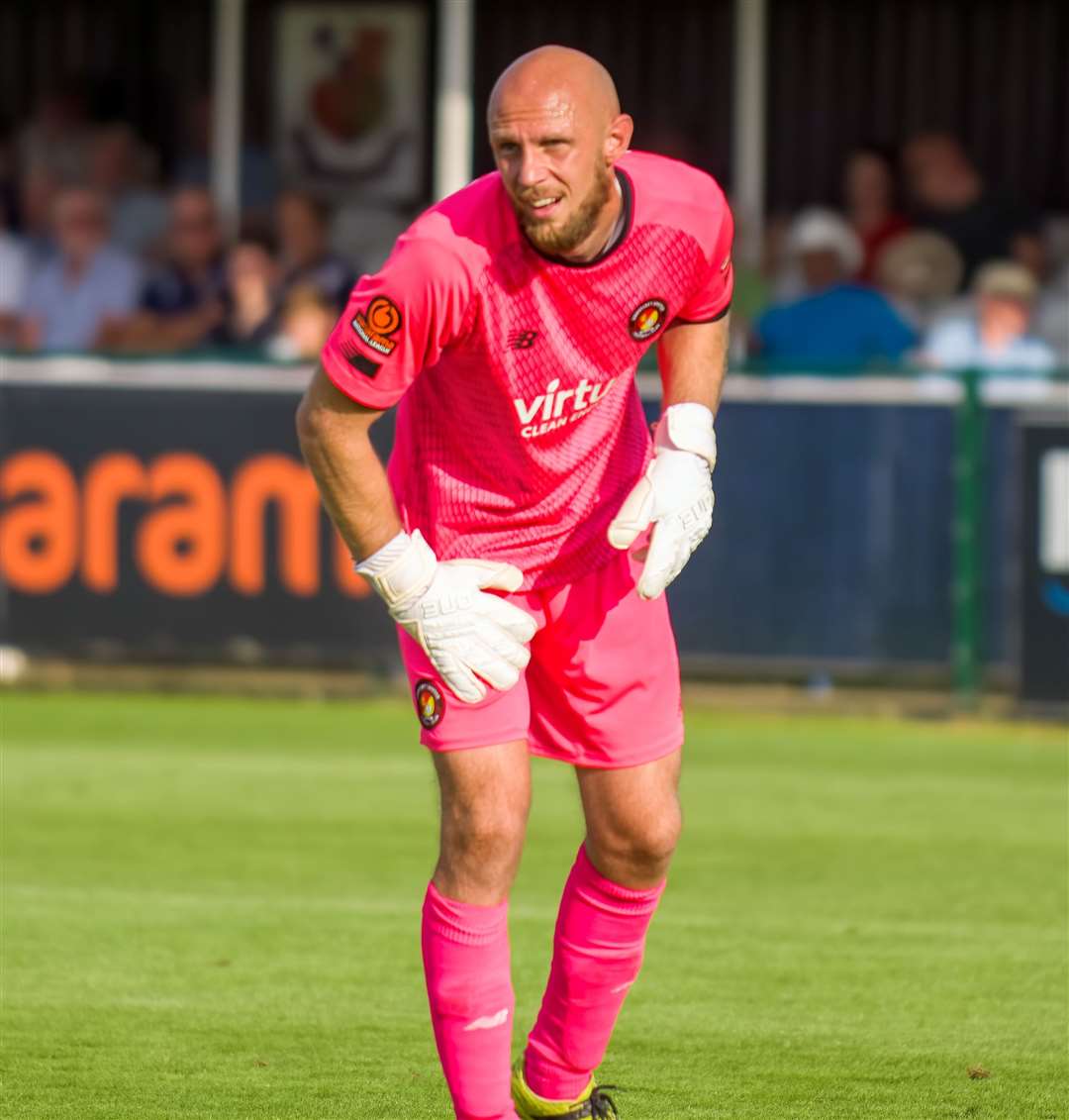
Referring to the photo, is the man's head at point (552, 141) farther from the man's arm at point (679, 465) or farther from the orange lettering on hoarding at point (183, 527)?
the orange lettering on hoarding at point (183, 527)

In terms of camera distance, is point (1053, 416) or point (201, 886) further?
point (1053, 416)

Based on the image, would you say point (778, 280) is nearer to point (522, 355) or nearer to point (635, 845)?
point (635, 845)

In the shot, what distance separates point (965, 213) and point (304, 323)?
12.6ft

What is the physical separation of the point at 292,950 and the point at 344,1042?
1.06 metres

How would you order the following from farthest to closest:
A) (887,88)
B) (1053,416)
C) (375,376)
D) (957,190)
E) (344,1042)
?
(887,88)
(957,190)
(1053,416)
(344,1042)
(375,376)

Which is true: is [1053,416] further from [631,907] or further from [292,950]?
[631,907]

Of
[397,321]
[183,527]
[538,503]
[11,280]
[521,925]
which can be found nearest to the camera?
[397,321]

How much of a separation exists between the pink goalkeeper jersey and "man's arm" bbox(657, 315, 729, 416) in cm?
4

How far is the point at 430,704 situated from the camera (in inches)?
194

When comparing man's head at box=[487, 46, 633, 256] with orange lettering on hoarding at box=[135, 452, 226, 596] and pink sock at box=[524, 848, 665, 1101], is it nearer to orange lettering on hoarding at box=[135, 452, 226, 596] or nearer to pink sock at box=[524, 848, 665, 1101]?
pink sock at box=[524, 848, 665, 1101]

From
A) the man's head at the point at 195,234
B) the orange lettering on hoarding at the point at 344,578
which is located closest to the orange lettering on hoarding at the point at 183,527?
the orange lettering on hoarding at the point at 344,578

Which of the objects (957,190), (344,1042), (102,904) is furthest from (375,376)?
(957,190)

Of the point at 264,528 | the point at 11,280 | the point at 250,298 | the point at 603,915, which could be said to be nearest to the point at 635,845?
the point at 603,915

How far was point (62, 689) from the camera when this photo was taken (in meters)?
12.8
